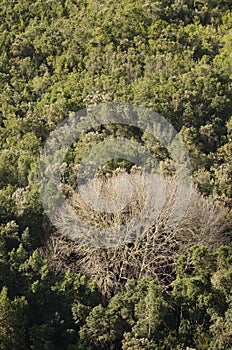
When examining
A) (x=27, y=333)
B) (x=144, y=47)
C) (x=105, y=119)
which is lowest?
(x=27, y=333)

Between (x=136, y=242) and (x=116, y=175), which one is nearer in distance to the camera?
(x=136, y=242)

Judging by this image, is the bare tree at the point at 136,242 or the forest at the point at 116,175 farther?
the bare tree at the point at 136,242

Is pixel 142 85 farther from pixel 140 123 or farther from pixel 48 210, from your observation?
pixel 48 210

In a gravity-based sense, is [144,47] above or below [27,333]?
above

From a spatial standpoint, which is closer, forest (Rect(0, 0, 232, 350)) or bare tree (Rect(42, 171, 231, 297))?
forest (Rect(0, 0, 232, 350))

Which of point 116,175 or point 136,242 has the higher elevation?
point 116,175

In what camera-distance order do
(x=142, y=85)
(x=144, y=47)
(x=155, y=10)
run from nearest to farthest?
(x=142, y=85)
(x=144, y=47)
(x=155, y=10)

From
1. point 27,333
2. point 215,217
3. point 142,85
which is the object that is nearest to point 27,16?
point 142,85

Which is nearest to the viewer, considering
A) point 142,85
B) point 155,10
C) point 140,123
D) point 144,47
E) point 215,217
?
point 215,217
